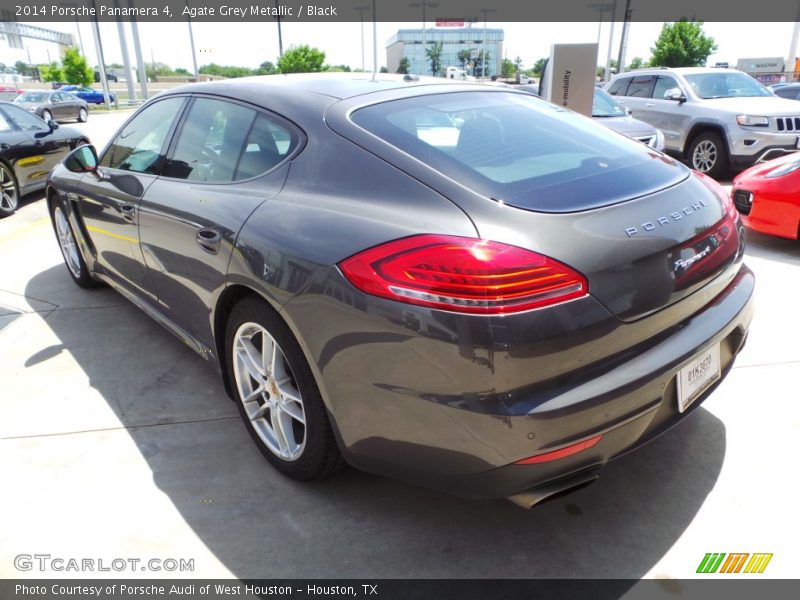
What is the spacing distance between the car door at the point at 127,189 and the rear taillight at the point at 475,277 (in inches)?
77.1

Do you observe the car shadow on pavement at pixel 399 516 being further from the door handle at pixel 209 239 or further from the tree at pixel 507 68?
the tree at pixel 507 68

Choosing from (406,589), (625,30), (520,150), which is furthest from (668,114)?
(625,30)

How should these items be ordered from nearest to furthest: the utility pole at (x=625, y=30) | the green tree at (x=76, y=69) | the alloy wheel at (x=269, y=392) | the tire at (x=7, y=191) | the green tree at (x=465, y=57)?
the alloy wheel at (x=269, y=392), the tire at (x=7, y=191), the utility pole at (x=625, y=30), the green tree at (x=76, y=69), the green tree at (x=465, y=57)

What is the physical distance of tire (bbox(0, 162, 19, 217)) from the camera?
7770 millimetres

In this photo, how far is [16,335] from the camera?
4.16 metres

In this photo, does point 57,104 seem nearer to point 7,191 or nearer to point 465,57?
point 7,191

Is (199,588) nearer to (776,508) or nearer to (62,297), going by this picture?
(776,508)

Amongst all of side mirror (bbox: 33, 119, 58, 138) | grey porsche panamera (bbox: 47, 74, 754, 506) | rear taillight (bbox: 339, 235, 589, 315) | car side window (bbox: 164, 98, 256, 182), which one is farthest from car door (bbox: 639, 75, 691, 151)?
side mirror (bbox: 33, 119, 58, 138)

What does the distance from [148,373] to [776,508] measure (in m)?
3.18

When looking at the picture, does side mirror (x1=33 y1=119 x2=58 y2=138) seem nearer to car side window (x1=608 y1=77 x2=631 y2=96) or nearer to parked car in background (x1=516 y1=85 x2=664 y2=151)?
parked car in background (x1=516 y1=85 x2=664 y2=151)

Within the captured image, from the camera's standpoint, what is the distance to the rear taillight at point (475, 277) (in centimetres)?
168

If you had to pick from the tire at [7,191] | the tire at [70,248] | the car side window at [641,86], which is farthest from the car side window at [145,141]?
the car side window at [641,86]

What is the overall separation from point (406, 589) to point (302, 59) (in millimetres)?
47049

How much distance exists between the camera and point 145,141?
11.5ft
